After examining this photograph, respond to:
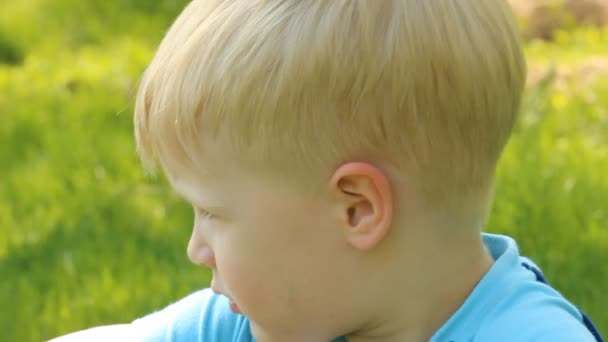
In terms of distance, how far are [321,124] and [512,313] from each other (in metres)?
0.38

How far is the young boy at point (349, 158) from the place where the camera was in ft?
5.16

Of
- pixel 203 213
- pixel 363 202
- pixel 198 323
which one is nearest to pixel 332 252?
pixel 363 202

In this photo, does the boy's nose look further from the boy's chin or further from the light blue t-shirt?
the light blue t-shirt

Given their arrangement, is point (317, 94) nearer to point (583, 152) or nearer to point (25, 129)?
point (583, 152)

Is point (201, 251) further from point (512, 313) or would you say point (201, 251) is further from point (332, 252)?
point (512, 313)

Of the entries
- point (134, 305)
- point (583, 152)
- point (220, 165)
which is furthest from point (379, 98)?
point (583, 152)

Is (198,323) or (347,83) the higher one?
(347,83)

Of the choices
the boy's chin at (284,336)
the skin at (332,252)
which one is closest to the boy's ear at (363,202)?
the skin at (332,252)

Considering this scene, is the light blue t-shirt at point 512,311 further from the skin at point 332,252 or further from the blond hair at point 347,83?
the blond hair at point 347,83

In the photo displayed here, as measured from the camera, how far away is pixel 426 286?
1.73 meters

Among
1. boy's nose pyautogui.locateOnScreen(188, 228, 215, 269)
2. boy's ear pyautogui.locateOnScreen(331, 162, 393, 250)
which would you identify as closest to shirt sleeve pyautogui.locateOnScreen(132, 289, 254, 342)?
boy's nose pyautogui.locateOnScreen(188, 228, 215, 269)

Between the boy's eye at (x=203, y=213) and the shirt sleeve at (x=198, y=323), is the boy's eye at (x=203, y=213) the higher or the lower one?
the higher one

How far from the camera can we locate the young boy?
5.16 feet

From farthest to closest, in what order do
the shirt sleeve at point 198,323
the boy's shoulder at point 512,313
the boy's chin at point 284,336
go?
the shirt sleeve at point 198,323 → the boy's chin at point 284,336 → the boy's shoulder at point 512,313
